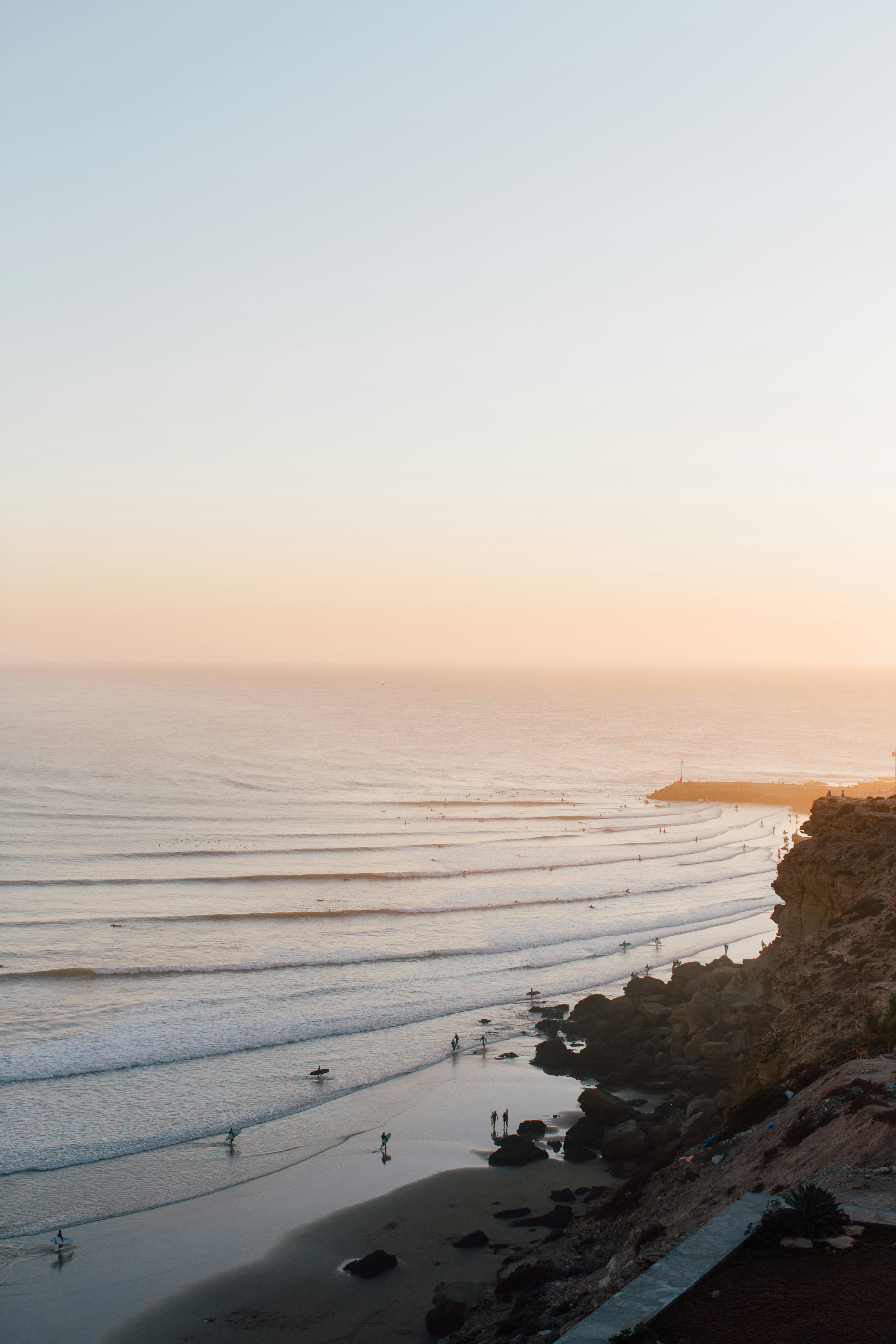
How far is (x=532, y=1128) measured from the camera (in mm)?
25031

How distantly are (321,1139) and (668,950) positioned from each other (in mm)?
24861

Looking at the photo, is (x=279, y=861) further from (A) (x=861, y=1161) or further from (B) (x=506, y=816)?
(A) (x=861, y=1161)

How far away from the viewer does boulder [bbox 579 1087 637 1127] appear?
→ 80.3 ft

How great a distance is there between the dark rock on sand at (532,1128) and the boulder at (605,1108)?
1.22 metres

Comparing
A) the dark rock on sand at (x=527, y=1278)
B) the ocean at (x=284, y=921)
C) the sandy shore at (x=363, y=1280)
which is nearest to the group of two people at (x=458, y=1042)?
the ocean at (x=284, y=921)

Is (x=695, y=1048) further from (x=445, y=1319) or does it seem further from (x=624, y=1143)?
(x=445, y=1319)

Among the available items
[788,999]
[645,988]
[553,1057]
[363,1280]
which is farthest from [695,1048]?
[363,1280]

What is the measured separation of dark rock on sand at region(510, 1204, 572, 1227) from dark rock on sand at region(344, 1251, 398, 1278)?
2.87m

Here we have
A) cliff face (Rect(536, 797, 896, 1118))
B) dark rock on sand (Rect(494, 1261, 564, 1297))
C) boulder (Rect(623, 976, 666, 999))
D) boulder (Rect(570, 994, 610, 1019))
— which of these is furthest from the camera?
boulder (Rect(623, 976, 666, 999))

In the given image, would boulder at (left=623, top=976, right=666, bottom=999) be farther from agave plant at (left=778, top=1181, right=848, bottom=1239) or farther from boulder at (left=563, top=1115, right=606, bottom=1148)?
agave plant at (left=778, top=1181, right=848, bottom=1239)

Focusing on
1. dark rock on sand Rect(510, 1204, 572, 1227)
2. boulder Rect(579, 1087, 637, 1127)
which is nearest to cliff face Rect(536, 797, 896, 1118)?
boulder Rect(579, 1087, 637, 1127)

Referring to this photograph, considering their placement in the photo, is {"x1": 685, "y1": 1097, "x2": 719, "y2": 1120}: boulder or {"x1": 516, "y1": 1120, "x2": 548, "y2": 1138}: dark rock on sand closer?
{"x1": 685, "y1": 1097, "x2": 719, "y2": 1120}: boulder

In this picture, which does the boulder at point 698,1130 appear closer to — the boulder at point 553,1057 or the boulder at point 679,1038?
the boulder at point 679,1038

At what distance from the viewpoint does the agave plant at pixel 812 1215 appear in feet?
33.7
